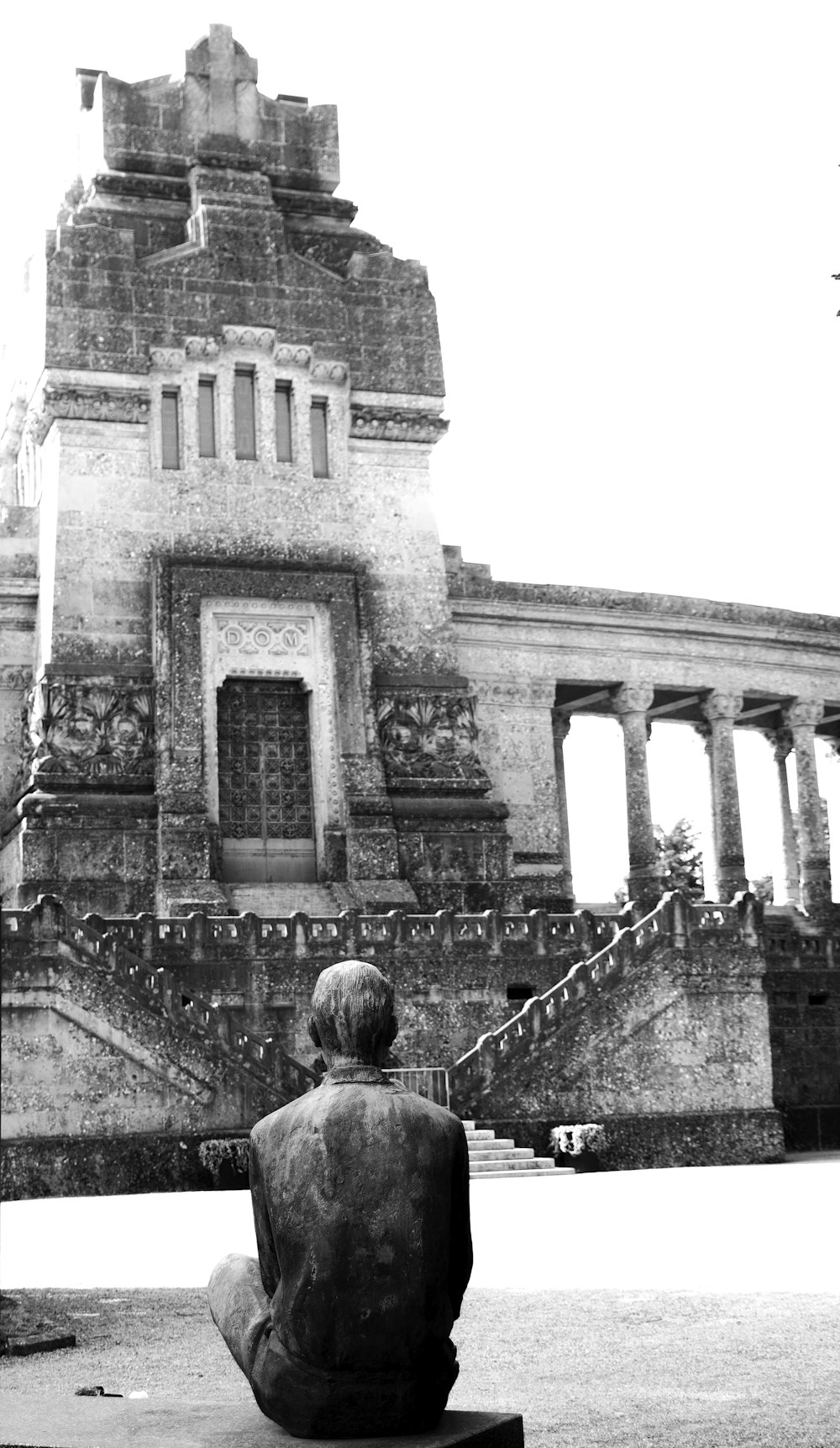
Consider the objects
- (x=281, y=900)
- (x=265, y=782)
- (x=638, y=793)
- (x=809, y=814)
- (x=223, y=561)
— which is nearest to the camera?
(x=281, y=900)

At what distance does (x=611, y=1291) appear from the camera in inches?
537

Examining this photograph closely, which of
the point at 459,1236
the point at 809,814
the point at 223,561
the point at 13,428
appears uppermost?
the point at 13,428

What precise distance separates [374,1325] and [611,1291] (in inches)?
306

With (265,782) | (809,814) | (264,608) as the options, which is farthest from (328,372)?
(809,814)

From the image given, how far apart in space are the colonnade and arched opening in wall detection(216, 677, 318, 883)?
7.51 meters

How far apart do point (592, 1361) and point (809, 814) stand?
3782 centimetres

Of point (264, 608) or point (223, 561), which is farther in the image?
point (264, 608)

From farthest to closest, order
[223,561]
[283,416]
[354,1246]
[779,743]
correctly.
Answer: [779,743] < [283,416] < [223,561] < [354,1246]

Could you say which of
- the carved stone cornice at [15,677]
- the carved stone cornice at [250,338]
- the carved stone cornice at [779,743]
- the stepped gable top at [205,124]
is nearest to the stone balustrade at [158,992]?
the carved stone cornice at [15,677]

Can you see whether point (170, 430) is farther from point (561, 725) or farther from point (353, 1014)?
point (353, 1014)

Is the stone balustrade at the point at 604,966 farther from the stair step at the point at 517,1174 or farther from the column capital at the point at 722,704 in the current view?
the column capital at the point at 722,704

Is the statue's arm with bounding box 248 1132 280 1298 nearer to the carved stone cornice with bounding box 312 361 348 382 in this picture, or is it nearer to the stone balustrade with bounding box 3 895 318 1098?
the stone balustrade with bounding box 3 895 318 1098

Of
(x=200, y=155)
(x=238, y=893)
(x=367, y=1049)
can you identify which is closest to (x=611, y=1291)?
(x=367, y=1049)

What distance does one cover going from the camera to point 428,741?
41719 mm
